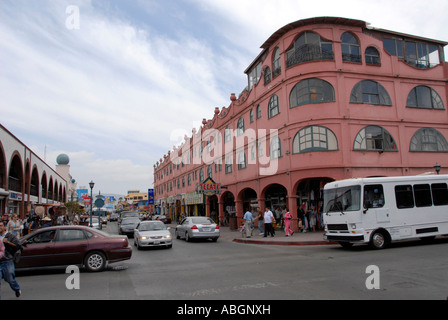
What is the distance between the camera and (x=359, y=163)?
21969 mm

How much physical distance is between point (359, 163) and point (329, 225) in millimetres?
8029

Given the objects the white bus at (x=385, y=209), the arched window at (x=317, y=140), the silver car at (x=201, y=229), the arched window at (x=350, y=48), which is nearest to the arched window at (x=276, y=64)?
the arched window at (x=350, y=48)

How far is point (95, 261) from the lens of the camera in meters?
10.8

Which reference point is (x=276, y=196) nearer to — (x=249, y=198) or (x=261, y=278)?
(x=249, y=198)

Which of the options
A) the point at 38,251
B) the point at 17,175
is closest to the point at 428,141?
the point at 38,251

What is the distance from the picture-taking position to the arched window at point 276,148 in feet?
81.6

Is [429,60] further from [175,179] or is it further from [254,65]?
[175,179]

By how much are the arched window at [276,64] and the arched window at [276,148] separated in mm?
4649

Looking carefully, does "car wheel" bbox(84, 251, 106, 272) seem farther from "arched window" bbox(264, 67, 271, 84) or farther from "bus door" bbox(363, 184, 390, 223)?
"arched window" bbox(264, 67, 271, 84)

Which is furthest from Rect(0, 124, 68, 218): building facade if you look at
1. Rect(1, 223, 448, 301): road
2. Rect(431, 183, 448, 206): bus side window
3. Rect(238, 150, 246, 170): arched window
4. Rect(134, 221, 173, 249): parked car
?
Rect(431, 183, 448, 206): bus side window

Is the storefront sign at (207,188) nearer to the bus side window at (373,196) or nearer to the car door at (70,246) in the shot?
the bus side window at (373,196)

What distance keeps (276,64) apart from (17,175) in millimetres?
23396

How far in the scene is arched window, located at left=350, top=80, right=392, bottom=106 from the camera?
75.4ft

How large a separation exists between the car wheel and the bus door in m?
9.82
